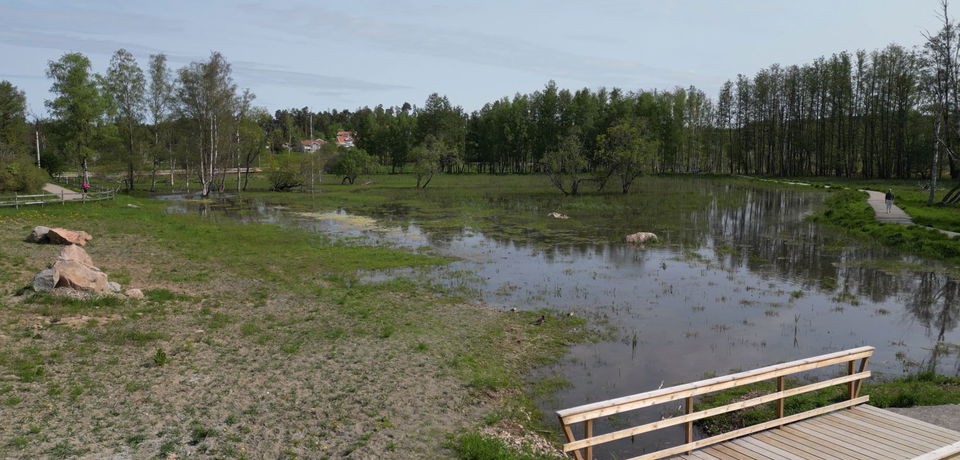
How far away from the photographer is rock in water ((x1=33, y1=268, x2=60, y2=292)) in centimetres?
1617

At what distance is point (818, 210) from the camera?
151ft

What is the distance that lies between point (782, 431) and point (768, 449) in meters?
0.80

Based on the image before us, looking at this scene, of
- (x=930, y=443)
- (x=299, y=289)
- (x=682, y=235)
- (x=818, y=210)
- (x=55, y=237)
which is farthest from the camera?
(x=818, y=210)

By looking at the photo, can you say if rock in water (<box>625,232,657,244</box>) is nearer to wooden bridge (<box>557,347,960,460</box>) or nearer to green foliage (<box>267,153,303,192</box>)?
wooden bridge (<box>557,347,960,460</box>)

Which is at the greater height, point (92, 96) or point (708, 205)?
point (92, 96)

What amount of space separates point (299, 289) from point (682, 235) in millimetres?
23390

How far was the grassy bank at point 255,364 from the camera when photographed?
909 centimetres

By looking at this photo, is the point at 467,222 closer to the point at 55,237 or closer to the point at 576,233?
the point at 576,233

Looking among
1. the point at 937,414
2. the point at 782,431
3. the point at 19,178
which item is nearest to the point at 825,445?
the point at 782,431

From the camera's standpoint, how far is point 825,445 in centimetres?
866

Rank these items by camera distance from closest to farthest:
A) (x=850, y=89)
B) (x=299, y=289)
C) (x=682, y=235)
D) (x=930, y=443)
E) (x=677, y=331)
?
(x=930, y=443), (x=677, y=331), (x=299, y=289), (x=682, y=235), (x=850, y=89)

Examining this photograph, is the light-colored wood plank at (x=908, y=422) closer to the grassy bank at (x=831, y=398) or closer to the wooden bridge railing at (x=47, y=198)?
the grassy bank at (x=831, y=398)

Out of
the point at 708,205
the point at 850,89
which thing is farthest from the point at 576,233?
the point at 850,89

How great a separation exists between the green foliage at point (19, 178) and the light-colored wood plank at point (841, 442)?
53.7 metres
